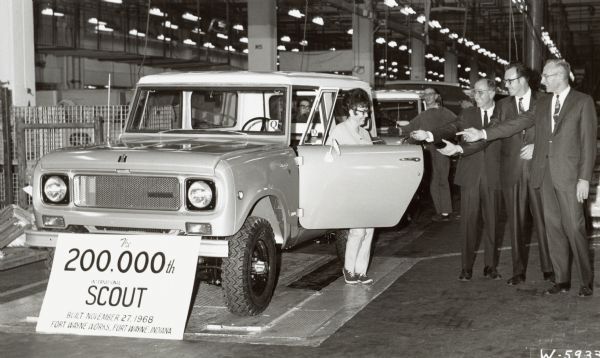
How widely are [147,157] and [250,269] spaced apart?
115 centimetres

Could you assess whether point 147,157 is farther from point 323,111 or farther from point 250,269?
point 323,111

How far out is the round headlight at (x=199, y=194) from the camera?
6469mm

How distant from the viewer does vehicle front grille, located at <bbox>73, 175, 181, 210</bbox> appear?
661 cm

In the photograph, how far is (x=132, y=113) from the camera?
8.17 meters

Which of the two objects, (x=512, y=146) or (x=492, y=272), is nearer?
(x=512, y=146)

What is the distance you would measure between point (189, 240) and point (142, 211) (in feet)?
1.60

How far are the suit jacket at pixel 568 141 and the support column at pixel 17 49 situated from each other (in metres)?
8.07

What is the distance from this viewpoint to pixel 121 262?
660cm

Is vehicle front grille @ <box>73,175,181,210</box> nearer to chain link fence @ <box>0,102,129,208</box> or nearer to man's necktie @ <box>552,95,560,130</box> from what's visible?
man's necktie @ <box>552,95,560,130</box>

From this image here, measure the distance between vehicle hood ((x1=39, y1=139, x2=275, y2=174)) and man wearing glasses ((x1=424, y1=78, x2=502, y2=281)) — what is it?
2.10 m

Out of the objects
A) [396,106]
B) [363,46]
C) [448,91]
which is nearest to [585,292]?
[396,106]

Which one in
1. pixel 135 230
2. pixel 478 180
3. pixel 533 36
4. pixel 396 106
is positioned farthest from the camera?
pixel 533 36

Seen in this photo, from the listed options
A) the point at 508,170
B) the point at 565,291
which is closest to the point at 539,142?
the point at 508,170

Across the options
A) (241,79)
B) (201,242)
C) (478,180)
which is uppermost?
(241,79)
